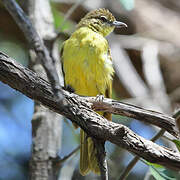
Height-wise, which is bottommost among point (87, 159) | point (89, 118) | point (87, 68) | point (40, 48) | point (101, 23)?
point (87, 159)

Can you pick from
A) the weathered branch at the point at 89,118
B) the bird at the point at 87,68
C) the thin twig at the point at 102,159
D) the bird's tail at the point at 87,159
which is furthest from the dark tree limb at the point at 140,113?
the bird at the point at 87,68

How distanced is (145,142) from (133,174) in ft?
11.4

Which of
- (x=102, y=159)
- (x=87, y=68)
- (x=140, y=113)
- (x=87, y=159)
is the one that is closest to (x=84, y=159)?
(x=87, y=159)

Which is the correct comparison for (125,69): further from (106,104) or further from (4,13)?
(106,104)

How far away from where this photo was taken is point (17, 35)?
23.3ft

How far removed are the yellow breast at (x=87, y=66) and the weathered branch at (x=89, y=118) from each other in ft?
4.54

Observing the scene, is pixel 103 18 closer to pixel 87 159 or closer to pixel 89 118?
pixel 87 159

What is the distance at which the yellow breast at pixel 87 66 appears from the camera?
4.11 meters

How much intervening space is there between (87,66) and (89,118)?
153cm

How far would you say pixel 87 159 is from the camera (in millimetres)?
3852

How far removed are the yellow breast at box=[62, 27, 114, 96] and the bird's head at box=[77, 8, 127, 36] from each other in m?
0.55

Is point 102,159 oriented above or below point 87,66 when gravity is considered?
below

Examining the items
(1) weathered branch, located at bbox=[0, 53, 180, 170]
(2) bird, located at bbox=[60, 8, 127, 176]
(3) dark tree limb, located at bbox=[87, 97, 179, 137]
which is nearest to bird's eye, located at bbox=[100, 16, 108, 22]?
(2) bird, located at bbox=[60, 8, 127, 176]

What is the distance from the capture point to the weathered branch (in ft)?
8.34
